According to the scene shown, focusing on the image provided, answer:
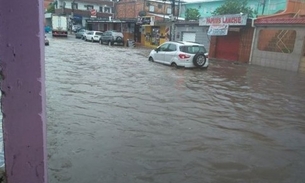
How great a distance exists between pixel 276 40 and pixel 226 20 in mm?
4346

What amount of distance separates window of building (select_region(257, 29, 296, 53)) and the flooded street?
8.05m

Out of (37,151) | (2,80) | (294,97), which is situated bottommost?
(294,97)

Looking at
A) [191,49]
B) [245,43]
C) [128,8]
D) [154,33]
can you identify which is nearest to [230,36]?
[245,43]

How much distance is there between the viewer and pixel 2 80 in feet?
5.00

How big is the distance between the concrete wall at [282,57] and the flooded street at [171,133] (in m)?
7.34

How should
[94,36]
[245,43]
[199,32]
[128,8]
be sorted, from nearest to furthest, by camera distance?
1. [245,43]
2. [199,32]
3. [94,36]
4. [128,8]

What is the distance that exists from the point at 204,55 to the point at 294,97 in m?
6.31

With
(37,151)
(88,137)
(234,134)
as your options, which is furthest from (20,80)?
(234,134)

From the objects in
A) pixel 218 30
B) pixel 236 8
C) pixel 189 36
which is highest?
pixel 236 8

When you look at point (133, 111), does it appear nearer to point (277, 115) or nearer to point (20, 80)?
point (277, 115)

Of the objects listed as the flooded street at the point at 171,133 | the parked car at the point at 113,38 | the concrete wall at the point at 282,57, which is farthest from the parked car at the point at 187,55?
the parked car at the point at 113,38

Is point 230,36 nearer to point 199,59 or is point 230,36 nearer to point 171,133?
point 199,59

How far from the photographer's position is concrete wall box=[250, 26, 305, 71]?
1691 cm

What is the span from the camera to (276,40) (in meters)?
18.6
